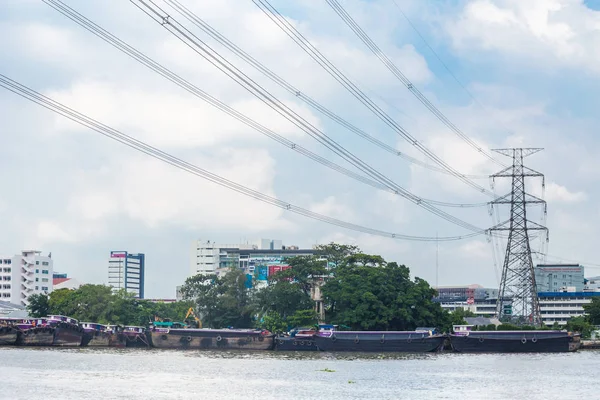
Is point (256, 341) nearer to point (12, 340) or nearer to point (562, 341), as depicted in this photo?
point (12, 340)

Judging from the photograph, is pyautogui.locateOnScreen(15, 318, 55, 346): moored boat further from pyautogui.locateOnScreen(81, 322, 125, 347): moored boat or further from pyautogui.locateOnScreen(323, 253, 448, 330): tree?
pyautogui.locateOnScreen(323, 253, 448, 330): tree

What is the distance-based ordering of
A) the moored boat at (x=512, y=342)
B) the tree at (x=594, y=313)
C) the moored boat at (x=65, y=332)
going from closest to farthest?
the moored boat at (x=512, y=342) → the moored boat at (x=65, y=332) → the tree at (x=594, y=313)

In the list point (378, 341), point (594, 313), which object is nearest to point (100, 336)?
Result: point (378, 341)

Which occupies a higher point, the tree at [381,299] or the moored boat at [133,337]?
the tree at [381,299]

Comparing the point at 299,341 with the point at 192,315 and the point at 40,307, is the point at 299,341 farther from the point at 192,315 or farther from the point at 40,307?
the point at 40,307

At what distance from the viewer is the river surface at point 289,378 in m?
54.2

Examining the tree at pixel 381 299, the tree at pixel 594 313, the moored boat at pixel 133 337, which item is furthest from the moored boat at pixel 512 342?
the tree at pixel 594 313

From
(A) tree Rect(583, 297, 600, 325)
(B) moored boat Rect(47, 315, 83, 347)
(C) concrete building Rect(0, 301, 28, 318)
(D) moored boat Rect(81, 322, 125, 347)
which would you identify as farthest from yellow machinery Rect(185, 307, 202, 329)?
(A) tree Rect(583, 297, 600, 325)

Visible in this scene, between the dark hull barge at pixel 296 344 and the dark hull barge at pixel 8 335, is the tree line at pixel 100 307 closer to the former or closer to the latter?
the dark hull barge at pixel 8 335

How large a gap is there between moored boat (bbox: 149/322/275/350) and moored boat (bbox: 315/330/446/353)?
808 cm

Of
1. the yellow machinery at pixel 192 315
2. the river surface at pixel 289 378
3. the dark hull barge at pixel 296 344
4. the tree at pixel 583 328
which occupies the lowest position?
the river surface at pixel 289 378

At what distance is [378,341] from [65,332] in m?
36.3

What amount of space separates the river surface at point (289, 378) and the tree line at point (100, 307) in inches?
1802

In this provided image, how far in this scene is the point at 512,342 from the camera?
10712 cm
